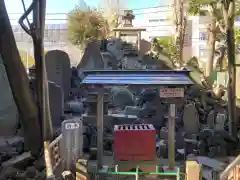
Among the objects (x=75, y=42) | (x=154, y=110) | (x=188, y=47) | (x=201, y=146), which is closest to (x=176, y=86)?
(x=201, y=146)

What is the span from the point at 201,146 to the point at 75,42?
87.3 feet

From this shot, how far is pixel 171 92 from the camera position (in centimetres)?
768

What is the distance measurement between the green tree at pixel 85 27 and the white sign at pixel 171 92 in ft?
86.2

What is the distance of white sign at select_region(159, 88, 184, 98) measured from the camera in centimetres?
767

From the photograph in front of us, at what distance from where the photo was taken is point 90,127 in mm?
10484

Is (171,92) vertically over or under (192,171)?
over

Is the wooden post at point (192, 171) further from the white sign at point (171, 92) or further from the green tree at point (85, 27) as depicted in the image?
the green tree at point (85, 27)

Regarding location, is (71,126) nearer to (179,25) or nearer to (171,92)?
(171,92)

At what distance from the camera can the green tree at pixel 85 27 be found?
33719 millimetres

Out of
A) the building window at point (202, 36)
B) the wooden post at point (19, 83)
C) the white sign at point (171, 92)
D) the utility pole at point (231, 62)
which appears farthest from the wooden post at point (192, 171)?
the building window at point (202, 36)

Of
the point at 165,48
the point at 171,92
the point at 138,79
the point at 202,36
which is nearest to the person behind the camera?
the point at 171,92

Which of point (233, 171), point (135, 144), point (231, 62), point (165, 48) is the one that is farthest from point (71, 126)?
point (165, 48)

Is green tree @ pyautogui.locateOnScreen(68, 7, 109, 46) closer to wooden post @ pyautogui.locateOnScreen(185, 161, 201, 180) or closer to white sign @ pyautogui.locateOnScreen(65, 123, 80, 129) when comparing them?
white sign @ pyautogui.locateOnScreen(65, 123, 80, 129)

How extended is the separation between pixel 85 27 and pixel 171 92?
89.3 feet
